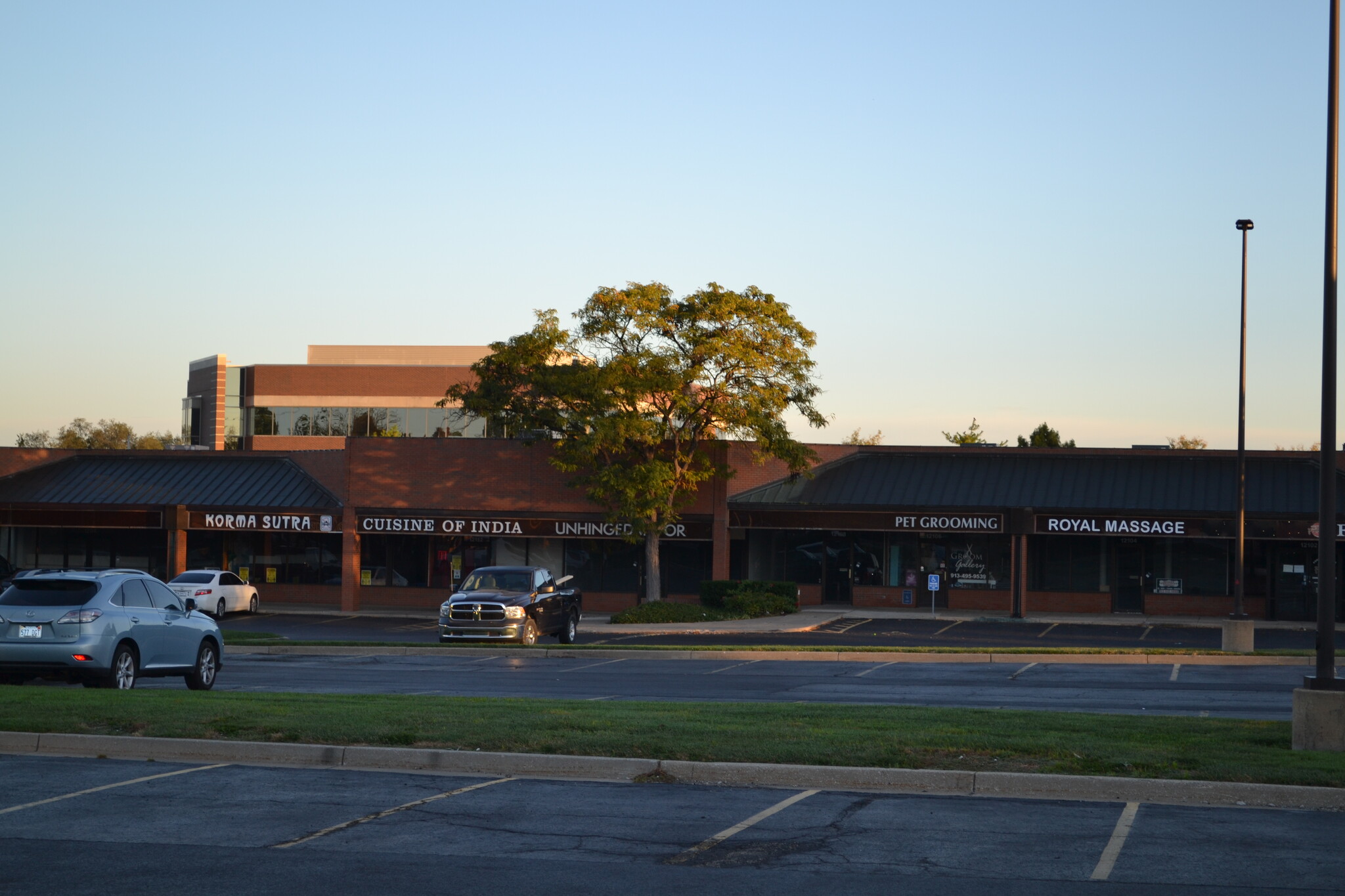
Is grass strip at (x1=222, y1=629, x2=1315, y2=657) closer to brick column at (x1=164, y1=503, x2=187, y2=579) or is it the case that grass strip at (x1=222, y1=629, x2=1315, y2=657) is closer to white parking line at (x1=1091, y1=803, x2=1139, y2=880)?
brick column at (x1=164, y1=503, x2=187, y2=579)

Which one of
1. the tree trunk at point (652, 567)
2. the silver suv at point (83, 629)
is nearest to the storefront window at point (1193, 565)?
the tree trunk at point (652, 567)

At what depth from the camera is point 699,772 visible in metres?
11.0

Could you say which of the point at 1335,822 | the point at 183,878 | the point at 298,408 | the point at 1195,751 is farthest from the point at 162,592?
the point at 298,408

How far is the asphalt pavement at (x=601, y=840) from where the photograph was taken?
752 cm

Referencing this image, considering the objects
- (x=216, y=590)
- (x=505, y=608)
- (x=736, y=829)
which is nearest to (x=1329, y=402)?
(x=736, y=829)

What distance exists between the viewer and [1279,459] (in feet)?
133

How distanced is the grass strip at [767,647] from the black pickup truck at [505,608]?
266 mm

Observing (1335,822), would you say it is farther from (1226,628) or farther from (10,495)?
(10,495)

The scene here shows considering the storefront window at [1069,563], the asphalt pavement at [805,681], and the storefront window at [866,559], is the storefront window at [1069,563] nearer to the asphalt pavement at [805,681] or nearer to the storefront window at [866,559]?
the storefront window at [866,559]

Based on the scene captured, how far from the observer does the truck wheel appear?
30.4m

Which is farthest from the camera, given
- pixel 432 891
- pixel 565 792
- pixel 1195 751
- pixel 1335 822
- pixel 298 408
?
pixel 298 408

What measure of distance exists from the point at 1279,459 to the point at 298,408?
54311mm

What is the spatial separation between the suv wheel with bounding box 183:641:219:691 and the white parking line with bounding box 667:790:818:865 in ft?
36.0

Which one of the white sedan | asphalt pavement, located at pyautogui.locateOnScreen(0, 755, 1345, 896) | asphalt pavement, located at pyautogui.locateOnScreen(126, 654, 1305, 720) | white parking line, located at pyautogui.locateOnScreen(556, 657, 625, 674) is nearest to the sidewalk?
the white sedan
